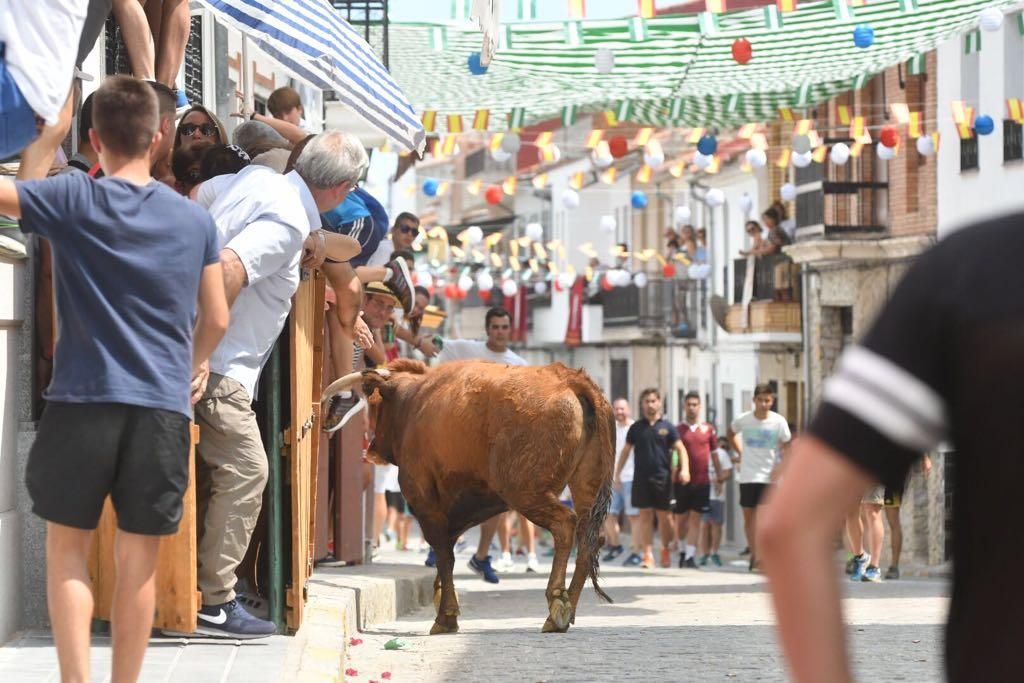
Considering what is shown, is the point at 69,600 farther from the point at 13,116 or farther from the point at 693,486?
the point at 693,486

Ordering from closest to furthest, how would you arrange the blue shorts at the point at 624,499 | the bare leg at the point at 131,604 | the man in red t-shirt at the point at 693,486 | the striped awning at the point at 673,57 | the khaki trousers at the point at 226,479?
the bare leg at the point at 131,604
the khaki trousers at the point at 226,479
the striped awning at the point at 673,57
the man in red t-shirt at the point at 693,486
the blue shorts at the point at 624,499

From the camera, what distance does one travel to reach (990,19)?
52.9ft

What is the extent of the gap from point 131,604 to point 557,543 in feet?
20.2

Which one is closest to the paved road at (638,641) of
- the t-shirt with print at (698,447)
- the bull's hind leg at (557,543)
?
the bull's hind leg at (557,543)

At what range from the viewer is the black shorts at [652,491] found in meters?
21.1

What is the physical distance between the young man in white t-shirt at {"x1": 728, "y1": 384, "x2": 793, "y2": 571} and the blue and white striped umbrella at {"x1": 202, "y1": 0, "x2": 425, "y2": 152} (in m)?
9.35

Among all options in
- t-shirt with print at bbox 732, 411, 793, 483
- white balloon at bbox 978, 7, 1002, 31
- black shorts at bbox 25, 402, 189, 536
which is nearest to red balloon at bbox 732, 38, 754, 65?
white balloon at bbox 978, 7, 1002, 31

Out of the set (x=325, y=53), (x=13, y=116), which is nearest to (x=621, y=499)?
(x=325, y=53)

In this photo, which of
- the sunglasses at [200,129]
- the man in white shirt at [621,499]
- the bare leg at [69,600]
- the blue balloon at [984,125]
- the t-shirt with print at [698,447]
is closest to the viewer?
the bare leg at [69,600]

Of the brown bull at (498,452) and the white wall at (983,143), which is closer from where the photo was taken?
the brown bull at (498,452)

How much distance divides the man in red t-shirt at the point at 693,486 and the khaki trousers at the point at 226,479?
14683mm

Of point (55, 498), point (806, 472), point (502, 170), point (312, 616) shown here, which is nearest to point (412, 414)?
point (312, 616)

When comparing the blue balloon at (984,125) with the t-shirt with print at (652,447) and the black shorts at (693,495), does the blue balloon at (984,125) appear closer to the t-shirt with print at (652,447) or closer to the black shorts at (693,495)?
the t-shirt with print at (652,447)

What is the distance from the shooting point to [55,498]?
4.90 meters
